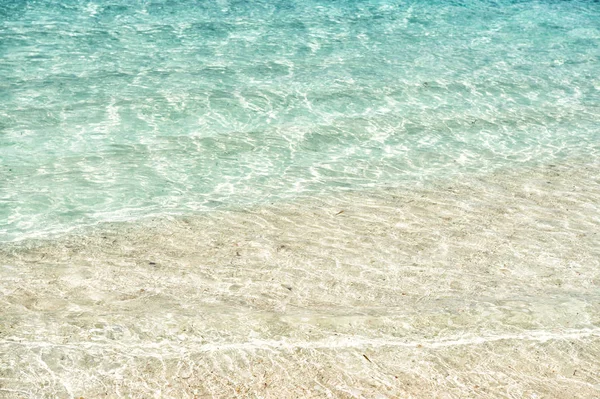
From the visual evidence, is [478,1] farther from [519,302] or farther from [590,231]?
[519,302]

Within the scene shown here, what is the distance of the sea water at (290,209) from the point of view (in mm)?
6137

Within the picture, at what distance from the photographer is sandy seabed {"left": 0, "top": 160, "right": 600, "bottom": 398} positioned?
232 inches

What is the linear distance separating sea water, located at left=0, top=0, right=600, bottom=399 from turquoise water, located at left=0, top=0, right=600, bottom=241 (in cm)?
6

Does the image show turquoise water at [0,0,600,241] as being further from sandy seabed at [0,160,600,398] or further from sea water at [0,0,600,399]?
sandy seabed at [0,160,600,398]

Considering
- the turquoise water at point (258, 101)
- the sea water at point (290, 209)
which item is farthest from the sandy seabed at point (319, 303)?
the turquoise water at point (258, 101)

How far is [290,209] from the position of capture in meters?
9.32

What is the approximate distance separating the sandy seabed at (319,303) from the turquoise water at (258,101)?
0.94 meters

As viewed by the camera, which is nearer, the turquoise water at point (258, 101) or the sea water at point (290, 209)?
the sea water at point (290, 209)

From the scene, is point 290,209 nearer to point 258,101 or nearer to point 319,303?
point 319,303

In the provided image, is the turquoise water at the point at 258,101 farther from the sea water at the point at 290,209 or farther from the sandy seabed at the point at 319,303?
the sandy seabed at the point at 319,303

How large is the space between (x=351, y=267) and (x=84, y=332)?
9.65ft

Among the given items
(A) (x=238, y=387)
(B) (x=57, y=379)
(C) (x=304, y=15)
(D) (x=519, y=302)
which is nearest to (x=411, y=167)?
(D) (x=519, y=302)

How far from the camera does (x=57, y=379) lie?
5727 millimetres

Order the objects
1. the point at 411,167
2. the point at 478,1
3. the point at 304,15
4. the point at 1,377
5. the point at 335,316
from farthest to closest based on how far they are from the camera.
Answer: the point at 478,1
the point at 304,15
the point at 411,167
the point at 335,316
the point at 1,377
